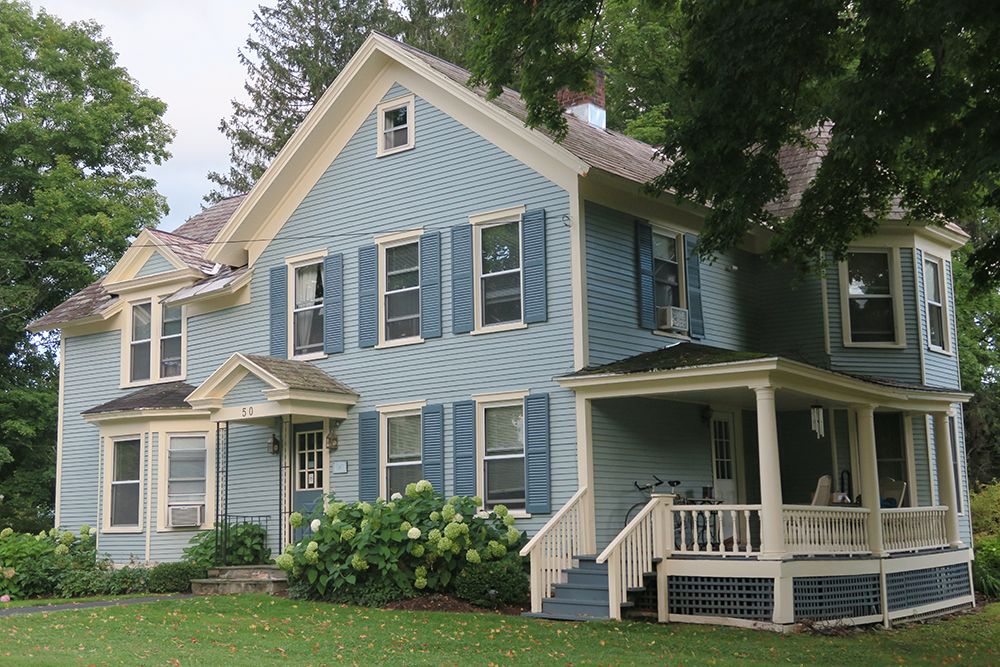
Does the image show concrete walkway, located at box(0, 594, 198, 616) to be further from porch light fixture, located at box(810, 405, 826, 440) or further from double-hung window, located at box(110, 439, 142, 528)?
porch light fixture, located at box(810, 405, 826, 440)

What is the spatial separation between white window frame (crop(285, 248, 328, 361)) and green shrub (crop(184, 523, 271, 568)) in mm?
3086

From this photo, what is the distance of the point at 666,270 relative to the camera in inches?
657

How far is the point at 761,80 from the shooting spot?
11.9m

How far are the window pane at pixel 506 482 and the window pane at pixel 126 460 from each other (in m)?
7.77

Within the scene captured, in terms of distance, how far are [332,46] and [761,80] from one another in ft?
96.3

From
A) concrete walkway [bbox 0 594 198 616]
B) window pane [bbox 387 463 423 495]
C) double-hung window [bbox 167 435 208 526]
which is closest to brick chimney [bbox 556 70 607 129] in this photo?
window pane [bbox 387 463 423 495]

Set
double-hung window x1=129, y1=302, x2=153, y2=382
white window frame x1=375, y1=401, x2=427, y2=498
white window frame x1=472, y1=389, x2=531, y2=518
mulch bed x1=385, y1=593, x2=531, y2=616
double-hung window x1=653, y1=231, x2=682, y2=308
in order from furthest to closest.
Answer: double-hung window x1=129, y1=302, x2=153, y2=382, white window frame x1=375, y1=401, x2=427, y2=498, double-hung window x1=653, y1=231, x2=682, y2=308, white window frame x1=472, y1=389, x2=531, y2=518, mulch bed x1=385, y1=593, x2=531, y2=616

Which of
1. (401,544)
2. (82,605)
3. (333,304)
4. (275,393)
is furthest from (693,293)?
(82,605)

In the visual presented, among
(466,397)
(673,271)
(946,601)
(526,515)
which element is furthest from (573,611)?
(946,601)

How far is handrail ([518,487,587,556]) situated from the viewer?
13.5 metres

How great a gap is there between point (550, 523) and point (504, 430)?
2.22 meters

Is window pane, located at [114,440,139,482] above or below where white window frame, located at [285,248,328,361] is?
below

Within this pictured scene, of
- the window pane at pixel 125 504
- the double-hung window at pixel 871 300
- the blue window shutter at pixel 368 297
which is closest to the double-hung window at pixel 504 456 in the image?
the blue window shutter at pixel 368 297

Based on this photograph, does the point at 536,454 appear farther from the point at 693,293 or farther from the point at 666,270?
the point at 693,293
